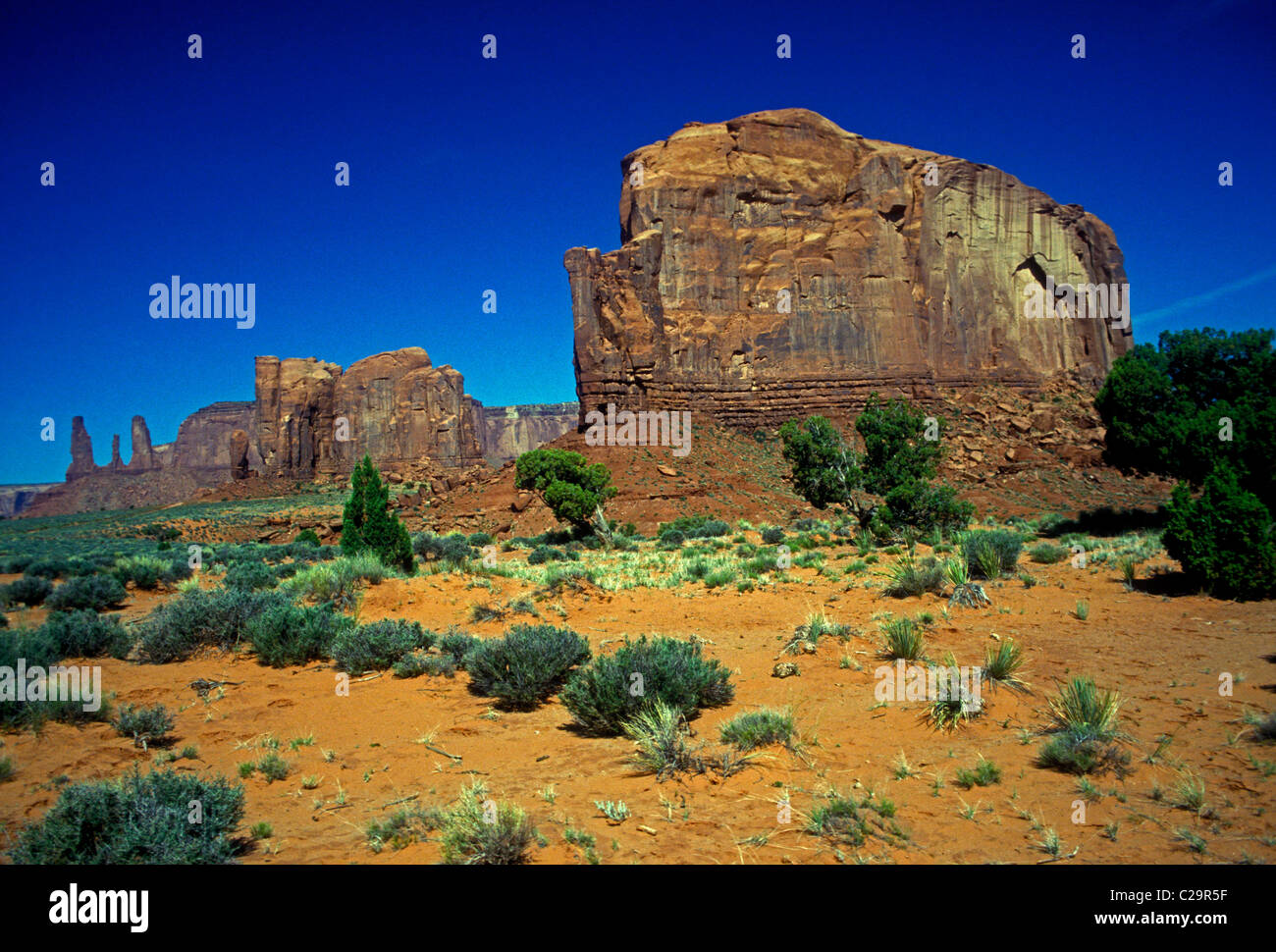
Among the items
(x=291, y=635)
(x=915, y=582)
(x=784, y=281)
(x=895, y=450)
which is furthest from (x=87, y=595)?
(x=784, y=281)

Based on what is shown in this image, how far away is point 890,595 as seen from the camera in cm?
1315

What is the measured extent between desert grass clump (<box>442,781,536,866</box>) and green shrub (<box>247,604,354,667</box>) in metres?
6.31

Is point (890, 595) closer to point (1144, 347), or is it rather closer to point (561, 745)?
point (561, 745)

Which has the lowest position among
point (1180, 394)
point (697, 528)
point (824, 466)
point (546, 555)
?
point (546, 555)

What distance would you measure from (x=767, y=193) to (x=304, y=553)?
47.3m

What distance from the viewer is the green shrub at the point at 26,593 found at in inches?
617

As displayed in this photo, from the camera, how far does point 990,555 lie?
13789 mm

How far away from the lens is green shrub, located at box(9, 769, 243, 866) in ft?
14.1

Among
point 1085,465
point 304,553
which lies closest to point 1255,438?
point 304,553

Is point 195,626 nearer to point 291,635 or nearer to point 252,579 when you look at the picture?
point 291,635

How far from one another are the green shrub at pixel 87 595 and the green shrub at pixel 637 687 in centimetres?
1253

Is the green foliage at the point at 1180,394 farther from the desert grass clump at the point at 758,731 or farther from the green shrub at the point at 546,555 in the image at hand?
the desert grass clump at the point at 758,731

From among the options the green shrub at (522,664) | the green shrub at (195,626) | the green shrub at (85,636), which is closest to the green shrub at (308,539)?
the green shrub at (195,626)

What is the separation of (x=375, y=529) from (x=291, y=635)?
A: 1063 centimetres
